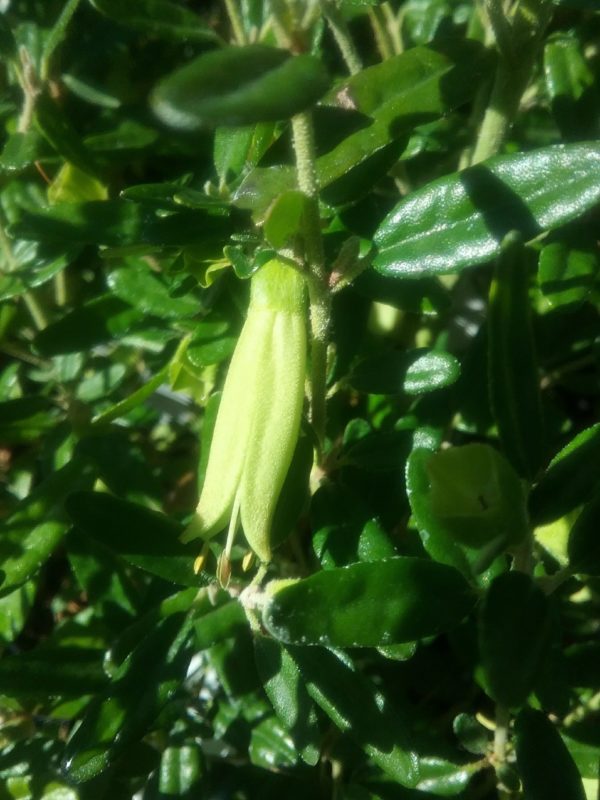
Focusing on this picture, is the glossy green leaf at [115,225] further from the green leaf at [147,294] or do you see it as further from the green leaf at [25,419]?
the green leaf at [25,419]

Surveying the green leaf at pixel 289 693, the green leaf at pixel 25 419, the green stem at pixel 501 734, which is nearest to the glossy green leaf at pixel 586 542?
the green stem at pixel 501 734

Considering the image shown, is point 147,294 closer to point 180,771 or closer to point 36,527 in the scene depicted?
point 36,527

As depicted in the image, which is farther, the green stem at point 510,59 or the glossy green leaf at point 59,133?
the glossy green leaf at point 59,133

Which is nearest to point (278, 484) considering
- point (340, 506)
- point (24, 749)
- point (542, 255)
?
point (340, 506)

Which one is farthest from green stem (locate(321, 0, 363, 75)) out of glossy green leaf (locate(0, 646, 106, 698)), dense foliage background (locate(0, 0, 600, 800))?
glossy green leaf (locate(0, 646, 106, 698))

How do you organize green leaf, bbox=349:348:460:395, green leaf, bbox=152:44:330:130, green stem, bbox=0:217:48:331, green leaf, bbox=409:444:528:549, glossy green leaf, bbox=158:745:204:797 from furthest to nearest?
1. green stem, bbox=0:217:48:331
2. glossy green leaf, bbox=158:745:204:797
3. green leaf, bbox=349:348:460:395
4. green leaf, bbox=409:444:528:549
5. green leaf, bbox=152:44:330:130

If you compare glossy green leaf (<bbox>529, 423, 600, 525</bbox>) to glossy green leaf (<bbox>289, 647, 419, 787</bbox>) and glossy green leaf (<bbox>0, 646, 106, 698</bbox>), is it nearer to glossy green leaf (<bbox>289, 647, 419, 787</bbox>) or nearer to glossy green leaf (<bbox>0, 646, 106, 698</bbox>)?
glossy green leaf (<bbox>289, 647, 419, 787</bbox>)
